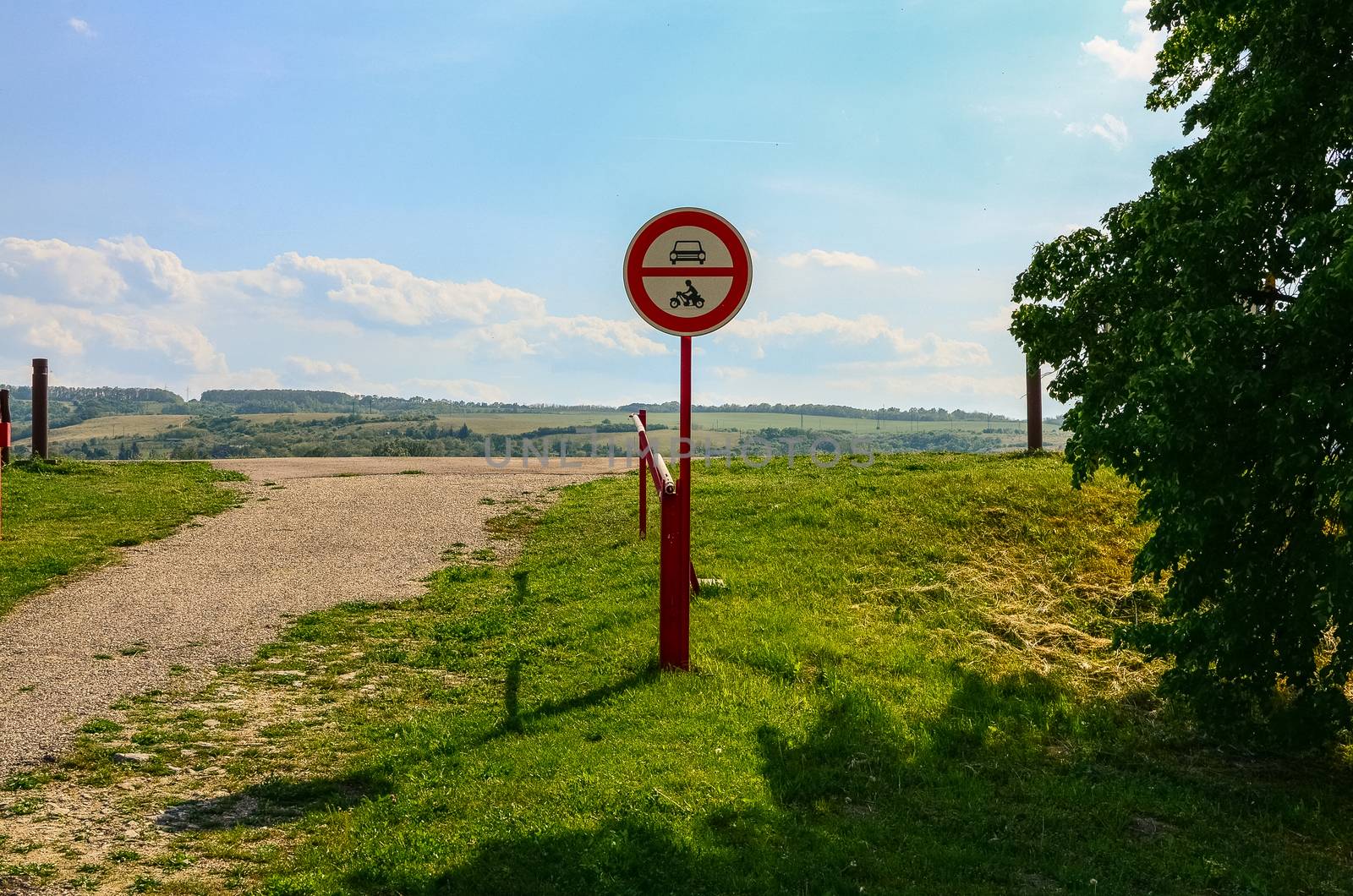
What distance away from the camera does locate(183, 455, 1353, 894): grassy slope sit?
4.75 m

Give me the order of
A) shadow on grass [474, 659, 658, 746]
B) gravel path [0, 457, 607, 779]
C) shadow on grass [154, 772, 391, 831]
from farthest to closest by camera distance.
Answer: gravel path [0, 457, 607, 779] → shadow on grass [474, 659, 658, 746] → shadow on grass [154, 772, 391, 831]

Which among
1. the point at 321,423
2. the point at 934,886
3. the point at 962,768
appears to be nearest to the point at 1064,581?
the point at 962,768

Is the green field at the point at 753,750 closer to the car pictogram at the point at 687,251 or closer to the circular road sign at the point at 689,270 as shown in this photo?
the circular road sign at the point at 689,270

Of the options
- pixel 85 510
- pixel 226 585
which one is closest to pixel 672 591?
pixel 226 585

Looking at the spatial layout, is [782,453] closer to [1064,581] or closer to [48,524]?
[1064,581]

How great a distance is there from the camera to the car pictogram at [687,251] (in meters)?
7.34

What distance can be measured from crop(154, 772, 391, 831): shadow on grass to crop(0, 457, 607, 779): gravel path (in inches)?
51.1

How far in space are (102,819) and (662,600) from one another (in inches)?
141

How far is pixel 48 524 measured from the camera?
1395 cm

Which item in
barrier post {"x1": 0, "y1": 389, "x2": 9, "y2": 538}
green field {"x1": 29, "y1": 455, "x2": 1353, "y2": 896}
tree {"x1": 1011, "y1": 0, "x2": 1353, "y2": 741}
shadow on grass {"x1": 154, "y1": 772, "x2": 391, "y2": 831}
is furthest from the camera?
barrier post {"x1": 0, "y1": 389, "x2": 9, "y2": 538}

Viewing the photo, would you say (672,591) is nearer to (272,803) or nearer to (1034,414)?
(272,803)

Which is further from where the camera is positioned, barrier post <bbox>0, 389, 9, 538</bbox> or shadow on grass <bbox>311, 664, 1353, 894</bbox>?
barrier post <bbox>0, 389, 9, 538</bbox>

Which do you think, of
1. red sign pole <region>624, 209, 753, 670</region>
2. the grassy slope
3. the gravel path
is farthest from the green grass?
red sign pole <region>624, 209, 753, 670</region>

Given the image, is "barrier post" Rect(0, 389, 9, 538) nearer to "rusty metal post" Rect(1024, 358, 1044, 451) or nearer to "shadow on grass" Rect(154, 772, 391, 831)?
"shadow on grass" Rect(154, 772, 391, 831)
